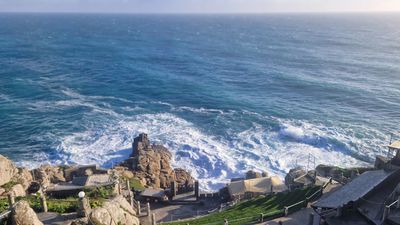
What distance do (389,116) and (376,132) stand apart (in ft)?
29.9

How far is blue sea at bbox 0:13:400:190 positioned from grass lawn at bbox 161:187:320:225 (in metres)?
19.1

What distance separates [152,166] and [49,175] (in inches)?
584

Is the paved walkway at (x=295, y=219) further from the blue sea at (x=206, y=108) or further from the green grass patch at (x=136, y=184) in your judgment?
the blue sea at (x=206, y=108)

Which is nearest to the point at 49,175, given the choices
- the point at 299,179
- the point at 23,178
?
the point at 23,178

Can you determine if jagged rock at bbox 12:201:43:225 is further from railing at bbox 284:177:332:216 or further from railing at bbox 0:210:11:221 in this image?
railing at bbox 284:177:332:216

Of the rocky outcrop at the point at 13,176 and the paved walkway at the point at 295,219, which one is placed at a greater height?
the paved walkway at the point at 295,219

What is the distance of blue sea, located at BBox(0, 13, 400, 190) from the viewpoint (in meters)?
66.2

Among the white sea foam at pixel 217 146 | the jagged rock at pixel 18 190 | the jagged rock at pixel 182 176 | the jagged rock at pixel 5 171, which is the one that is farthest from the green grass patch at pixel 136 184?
the jagged rock at pixel 5 171

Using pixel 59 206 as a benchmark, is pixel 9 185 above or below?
below

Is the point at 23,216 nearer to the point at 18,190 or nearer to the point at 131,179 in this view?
the point at 18,190

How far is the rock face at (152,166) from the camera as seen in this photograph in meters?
57.8

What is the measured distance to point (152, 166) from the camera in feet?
197

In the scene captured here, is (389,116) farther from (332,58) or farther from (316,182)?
(332,58)

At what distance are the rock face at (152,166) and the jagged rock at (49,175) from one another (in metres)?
10.0
